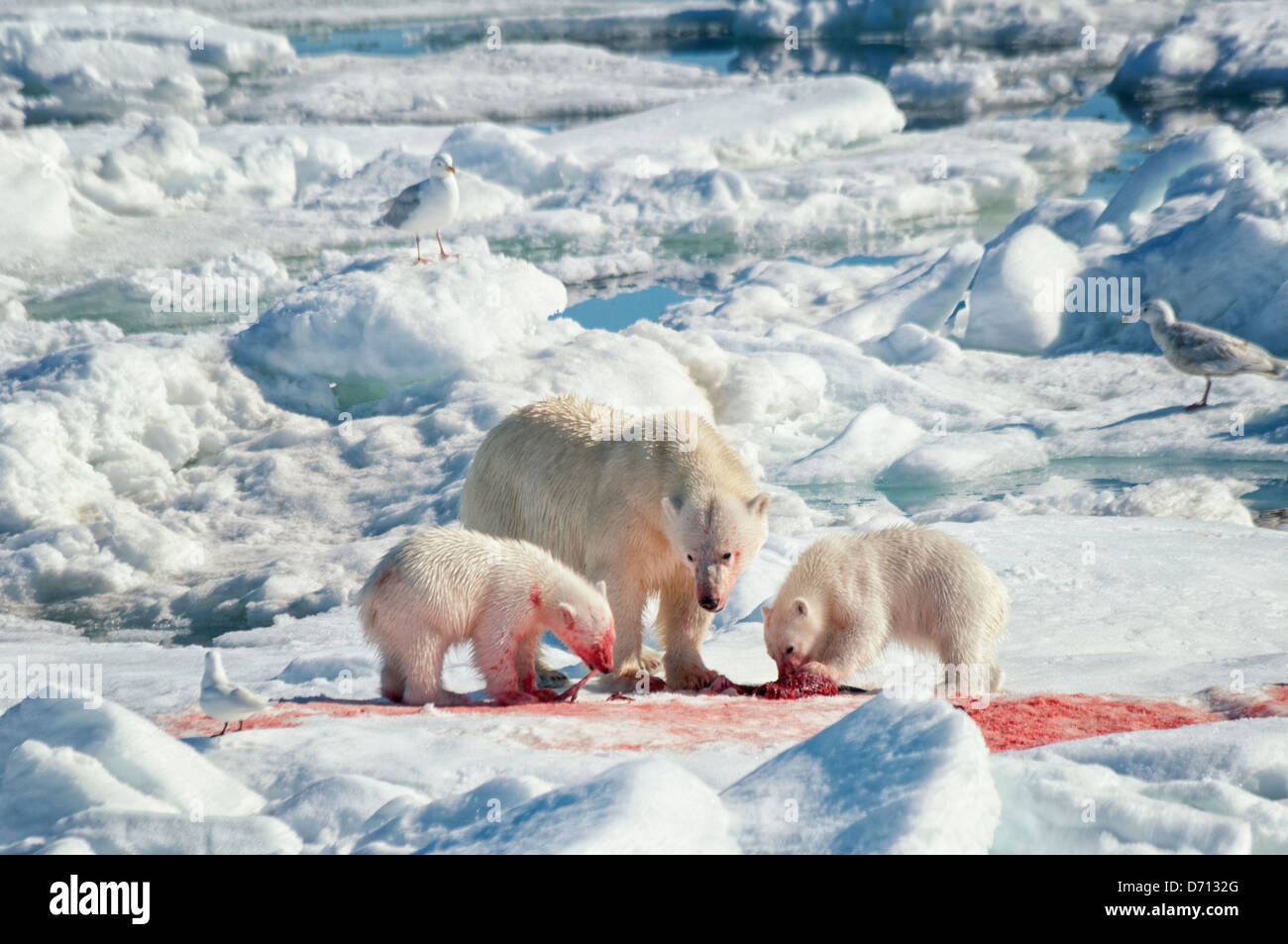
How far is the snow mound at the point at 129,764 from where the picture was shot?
9.64 ft

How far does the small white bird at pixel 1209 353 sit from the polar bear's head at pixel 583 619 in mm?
5974

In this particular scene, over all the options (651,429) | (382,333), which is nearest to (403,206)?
(382,333)

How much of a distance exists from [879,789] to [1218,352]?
22.9 ft

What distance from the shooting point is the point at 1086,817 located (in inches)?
108

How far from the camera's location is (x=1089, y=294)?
10922mm

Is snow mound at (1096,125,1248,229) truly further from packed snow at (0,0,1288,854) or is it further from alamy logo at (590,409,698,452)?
alamy logo at (590,409,698,452)

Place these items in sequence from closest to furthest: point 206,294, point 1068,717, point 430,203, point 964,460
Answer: point 1068,717 → point 964,460 → point 430,203 → point 206,294

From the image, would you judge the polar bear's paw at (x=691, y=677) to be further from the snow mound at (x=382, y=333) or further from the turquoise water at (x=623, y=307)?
the turquoise water at (x=623, y=307)

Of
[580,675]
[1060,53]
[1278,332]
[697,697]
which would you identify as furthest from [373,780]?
[1060,53]

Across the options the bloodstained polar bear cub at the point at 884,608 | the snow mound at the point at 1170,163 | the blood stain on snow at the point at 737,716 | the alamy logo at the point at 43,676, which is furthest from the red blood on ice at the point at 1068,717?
the snow mound at the point at 1170,163

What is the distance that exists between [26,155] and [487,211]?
205 inches

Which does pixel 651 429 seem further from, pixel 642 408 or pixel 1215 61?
pixel 1215 61

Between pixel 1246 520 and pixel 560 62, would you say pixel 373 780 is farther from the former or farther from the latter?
pixel 560 62

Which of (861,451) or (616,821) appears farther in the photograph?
(861,451)
